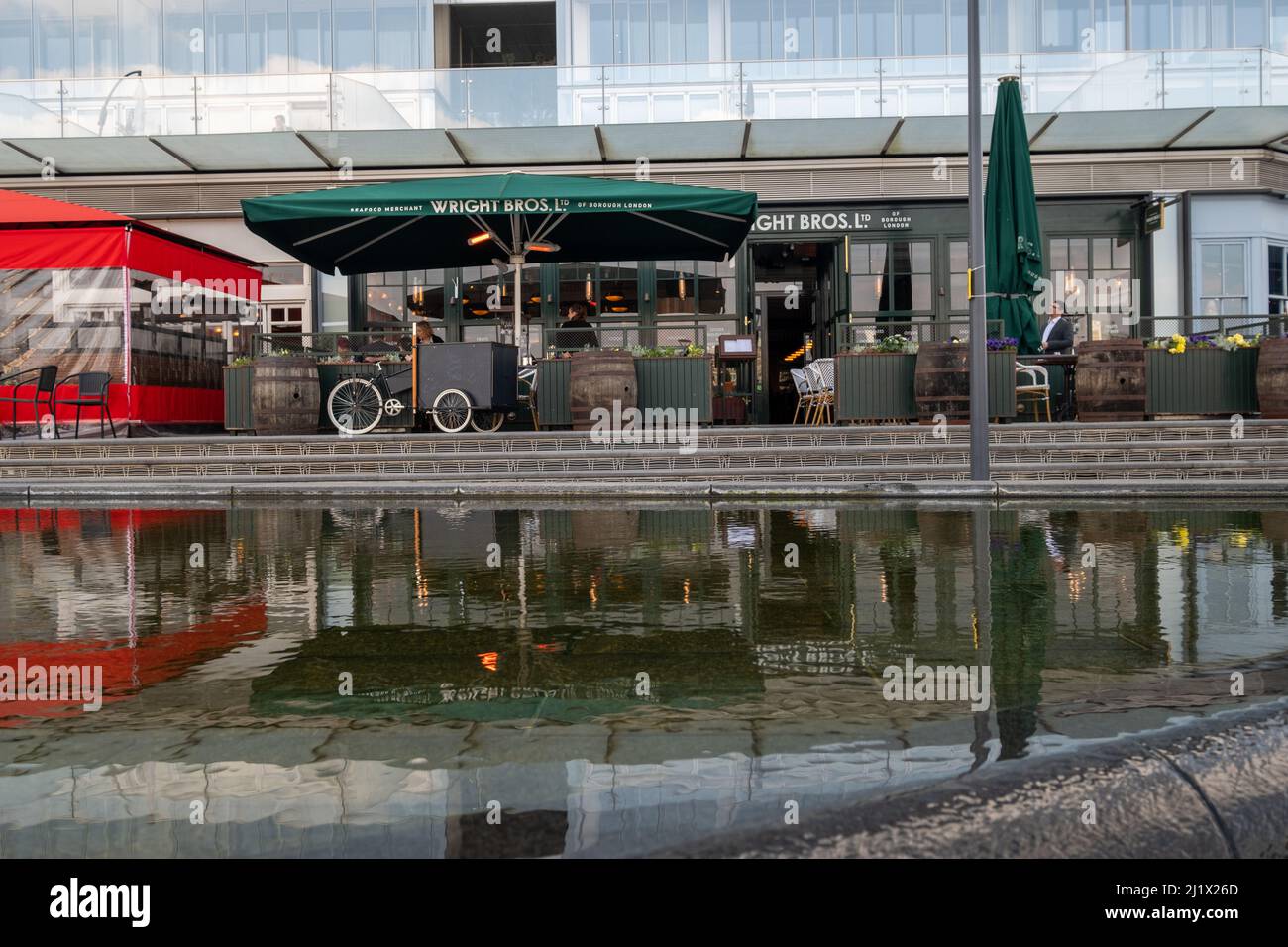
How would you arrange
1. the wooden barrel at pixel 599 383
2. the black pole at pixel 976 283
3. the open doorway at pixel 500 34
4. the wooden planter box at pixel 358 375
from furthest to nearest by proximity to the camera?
the open doorway at pixel 500 34 < the wooden planter box at pixel 358 375 < the wooden barrel at pixel 599 383 < the black pole at pixel 976 283

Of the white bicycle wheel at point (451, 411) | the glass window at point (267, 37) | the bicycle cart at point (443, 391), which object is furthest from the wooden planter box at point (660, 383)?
the glass window at point (267, 37)

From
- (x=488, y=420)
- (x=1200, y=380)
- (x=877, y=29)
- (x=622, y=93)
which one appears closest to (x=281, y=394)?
(x=488, y=420)

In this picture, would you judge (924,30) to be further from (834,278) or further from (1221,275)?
(1221,275)

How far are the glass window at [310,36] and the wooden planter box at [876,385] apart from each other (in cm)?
1119

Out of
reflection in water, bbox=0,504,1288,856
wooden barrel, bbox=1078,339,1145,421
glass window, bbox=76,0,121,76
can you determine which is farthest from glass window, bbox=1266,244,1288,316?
glass window, bbox=76,0,121,76

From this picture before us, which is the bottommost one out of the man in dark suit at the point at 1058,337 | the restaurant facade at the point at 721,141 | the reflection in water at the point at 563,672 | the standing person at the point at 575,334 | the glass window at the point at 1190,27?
the reflection in water at the point at 563,672

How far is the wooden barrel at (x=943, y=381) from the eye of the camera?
37.8ft

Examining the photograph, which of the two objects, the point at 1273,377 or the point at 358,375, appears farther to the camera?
the point at 358,375

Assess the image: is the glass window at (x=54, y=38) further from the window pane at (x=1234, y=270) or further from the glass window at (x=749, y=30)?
the window pane at (x=1234, y=270)

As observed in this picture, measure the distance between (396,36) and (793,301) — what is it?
340 inches

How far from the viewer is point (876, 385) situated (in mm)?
11977

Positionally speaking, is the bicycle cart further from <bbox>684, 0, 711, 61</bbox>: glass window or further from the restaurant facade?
<bbox>684, 0, 711, 61</bbox>: glass window
